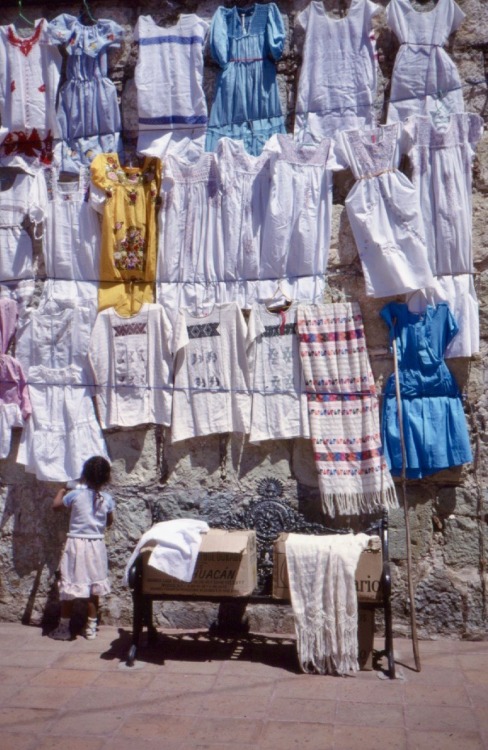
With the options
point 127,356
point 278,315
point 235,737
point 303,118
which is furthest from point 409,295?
point 235,737

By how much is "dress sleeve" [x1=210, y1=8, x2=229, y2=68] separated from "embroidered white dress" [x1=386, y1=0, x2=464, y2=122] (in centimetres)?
118

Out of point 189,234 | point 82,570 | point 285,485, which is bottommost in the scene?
point 82,570

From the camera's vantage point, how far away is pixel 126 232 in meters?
5.77

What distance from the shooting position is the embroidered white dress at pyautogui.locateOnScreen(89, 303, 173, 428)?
5652mm

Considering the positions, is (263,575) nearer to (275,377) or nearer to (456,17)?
(275,377)

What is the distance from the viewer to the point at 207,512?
553 cm

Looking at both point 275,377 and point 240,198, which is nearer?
point 275,377

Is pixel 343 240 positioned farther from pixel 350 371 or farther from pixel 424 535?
pixel 424 535

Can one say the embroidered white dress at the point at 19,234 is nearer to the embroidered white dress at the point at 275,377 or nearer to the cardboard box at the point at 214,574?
the embroidered white dress at the point at 275,377

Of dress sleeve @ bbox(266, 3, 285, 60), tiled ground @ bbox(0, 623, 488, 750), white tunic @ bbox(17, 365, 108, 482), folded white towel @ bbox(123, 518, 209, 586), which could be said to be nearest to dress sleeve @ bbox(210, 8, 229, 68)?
dress sleeve @ bbox(266, 3, 285, 60)

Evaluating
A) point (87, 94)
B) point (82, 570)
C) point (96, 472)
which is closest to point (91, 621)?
point (82, 570)

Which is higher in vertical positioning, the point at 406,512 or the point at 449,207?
the point at 449,207

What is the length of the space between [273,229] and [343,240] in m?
0.50

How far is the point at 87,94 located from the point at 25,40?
2.22 ft
